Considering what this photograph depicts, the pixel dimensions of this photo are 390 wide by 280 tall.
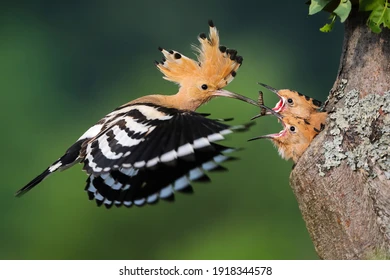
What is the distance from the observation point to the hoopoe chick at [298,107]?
2.21 m

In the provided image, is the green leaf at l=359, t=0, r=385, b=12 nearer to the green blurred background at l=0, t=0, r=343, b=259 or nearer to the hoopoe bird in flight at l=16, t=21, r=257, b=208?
the hoopoe bird in flight at l=16, t=21, r=257, b=208

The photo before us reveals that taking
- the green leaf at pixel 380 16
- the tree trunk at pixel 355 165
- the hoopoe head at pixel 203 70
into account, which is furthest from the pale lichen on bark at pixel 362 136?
the hoopoe head at pixel 203 70

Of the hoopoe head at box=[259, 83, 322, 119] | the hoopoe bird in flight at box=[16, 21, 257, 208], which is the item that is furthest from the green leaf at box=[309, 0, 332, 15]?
the hoopoe bird in flight at box=[16, 21, 257, 208]

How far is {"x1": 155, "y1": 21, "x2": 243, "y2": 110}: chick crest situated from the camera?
246cm

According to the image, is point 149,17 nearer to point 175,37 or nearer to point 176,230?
point 175,37

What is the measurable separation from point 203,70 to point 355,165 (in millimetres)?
616

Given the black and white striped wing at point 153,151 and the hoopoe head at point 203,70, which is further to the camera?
the hoopoe head at point 203,70

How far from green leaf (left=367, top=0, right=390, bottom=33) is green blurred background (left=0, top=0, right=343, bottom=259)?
137 centimetres

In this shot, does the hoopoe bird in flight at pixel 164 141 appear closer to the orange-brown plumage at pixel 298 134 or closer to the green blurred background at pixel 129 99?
the orange-brown plumage at pixel 298 134

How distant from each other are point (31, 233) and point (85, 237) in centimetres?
48

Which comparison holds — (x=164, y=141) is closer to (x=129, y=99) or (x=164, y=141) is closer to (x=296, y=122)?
(x=296, y=122)

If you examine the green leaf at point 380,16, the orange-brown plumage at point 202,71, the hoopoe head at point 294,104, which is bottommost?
the hoopoe head at point 294,104

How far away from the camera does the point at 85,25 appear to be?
7145mm

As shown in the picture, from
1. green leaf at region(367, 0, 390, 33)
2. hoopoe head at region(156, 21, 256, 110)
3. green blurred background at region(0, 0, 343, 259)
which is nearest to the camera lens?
green leaf at region(367, 0, 390, 33)
